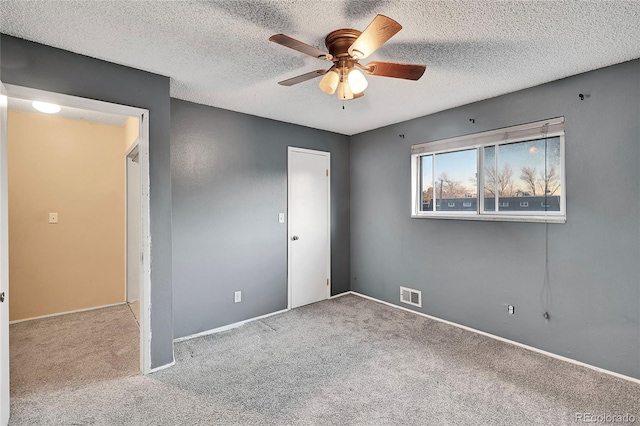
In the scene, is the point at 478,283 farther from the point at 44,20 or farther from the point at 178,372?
the point at 44,20

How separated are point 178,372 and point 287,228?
77.7 inches

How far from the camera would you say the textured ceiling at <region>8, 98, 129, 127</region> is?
331 centimetres

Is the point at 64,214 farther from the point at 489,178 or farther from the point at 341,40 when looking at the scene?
the point at 489,178

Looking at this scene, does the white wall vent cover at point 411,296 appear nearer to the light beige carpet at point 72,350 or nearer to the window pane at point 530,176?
the window pane at point 530,176

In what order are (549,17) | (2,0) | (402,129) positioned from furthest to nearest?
1. (402,129)
2. (549,17)
3. (2,0)

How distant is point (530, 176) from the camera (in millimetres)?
2891

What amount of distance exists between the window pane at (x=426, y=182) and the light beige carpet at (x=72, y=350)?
134 inches

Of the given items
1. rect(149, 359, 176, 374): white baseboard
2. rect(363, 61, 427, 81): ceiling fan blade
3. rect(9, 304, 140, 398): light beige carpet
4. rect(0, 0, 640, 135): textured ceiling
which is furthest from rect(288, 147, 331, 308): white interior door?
rect(363, 61, 427, 81): ceiling fan blade

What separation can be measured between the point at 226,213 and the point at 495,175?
2884mm

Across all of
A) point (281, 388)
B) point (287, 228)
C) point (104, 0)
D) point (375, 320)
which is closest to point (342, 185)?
point (287, 228)

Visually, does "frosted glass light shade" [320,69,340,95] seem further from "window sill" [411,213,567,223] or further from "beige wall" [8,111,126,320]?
"beige wall" [8,111,126,320]

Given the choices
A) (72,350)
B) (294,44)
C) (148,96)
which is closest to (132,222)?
(72,350)

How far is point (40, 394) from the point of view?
7.07 ft

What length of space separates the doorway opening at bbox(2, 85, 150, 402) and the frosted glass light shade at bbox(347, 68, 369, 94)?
2444mm
